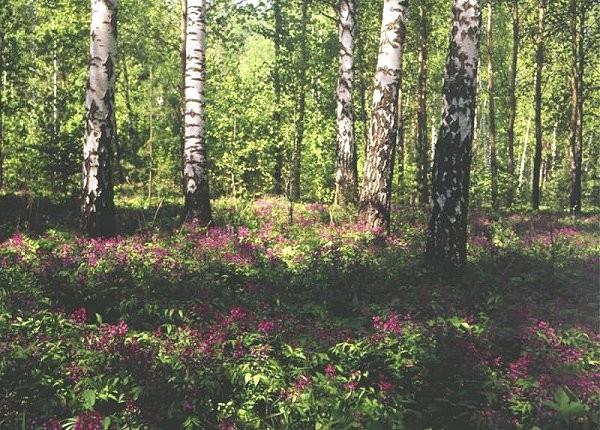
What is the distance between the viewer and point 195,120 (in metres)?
11.1

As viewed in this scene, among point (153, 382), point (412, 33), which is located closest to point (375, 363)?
point (153, 382)

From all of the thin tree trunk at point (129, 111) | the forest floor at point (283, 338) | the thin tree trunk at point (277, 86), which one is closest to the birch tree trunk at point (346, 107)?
the forest floor at point (283, 338)

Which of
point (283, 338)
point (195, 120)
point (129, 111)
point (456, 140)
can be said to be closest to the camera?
point (283, 338)

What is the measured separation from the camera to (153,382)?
13.9 feet

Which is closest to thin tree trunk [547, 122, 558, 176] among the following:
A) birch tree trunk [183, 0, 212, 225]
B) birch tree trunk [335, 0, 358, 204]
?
birch tree trunk [335, 0, 358, 204]

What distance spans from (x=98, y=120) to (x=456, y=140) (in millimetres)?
6297

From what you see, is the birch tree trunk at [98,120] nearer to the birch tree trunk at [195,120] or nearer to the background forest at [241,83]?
the birch tree trunk at [195,120]

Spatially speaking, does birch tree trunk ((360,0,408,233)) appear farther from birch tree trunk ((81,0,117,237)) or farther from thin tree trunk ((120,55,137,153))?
thin tree trunk ((120,55,137,153))

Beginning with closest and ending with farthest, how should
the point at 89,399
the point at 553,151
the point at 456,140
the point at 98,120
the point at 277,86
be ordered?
the point at 89,399, the point at 456,140, the point at 98,120, the point at 277,86, the point at 553,151

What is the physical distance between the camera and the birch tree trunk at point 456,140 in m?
8.04

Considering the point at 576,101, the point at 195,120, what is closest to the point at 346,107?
the point at 195,120

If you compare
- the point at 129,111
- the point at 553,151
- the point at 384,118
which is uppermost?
the point at 129,111

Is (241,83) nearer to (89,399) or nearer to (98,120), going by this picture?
(98,120)

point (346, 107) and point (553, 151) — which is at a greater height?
point (553, 151)
